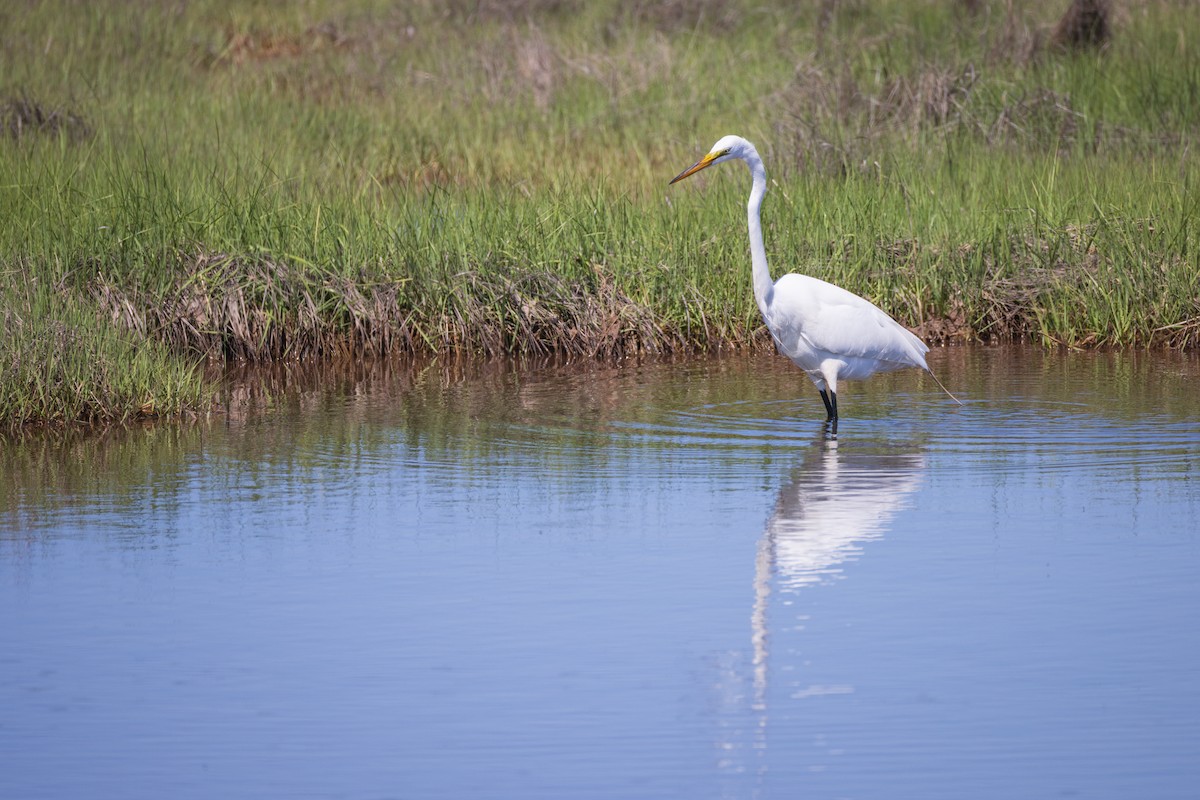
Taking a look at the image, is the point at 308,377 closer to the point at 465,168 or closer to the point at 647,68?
the point at 465,168

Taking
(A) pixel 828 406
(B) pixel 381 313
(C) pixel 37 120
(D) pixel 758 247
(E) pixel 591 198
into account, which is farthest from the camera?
(C) pixel 37 120

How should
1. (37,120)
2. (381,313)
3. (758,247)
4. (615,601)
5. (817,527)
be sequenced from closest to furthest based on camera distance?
(615,601), (817,527), (758,247), (381,313), (37,120)

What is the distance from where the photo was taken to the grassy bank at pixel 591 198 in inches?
372

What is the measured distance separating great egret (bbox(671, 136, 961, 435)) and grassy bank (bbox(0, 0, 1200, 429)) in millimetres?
1520

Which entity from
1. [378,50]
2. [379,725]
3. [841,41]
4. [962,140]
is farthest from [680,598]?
[378,50]

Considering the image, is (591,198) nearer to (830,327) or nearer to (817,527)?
(830,327)

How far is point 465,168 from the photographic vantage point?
1282 centimetres

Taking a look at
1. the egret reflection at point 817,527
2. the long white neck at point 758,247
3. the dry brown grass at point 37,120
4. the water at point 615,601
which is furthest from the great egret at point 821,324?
the dry brown grass at point 37,120

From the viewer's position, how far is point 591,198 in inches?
404

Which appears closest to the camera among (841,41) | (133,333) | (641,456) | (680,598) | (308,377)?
(680,598)

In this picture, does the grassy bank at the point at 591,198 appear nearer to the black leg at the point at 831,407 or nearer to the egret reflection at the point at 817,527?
the black leg at the point at 831,407

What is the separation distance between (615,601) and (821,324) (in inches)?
121

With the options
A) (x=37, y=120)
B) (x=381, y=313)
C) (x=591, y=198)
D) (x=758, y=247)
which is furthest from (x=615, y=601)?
(x=37, y=120)

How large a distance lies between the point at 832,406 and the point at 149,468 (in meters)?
3.12
